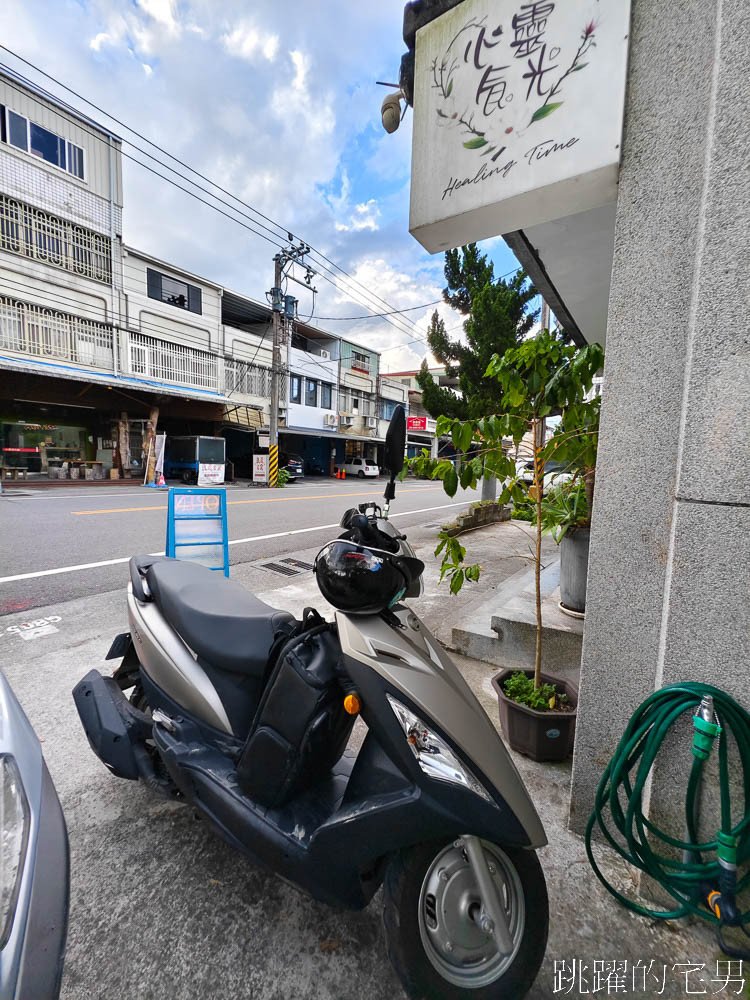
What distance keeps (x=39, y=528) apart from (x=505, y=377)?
7.68m

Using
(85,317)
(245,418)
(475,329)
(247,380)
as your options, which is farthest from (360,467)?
(475,329)

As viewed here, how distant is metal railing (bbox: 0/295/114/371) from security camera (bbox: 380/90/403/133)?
1647cm

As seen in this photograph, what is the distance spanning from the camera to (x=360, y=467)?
2947 cm

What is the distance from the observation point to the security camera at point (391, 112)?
266 centimetres

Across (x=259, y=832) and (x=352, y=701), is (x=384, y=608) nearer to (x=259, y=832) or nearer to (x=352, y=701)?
(x=352, y=701)

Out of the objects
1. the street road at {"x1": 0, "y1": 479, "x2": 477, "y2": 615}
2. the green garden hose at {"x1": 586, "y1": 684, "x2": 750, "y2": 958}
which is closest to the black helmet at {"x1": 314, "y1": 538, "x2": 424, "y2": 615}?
the green garden hose at {"x1": 586, "y1": 684, "x2": 750, "y2": 958}

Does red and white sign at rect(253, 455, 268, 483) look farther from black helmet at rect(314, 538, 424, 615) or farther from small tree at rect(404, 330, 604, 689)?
black helmet at rect(314, 538, 424, 615)

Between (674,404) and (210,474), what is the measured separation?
16259 mm

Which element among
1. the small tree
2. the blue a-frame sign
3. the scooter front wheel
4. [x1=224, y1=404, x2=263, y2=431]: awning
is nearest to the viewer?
the scooter front wheel

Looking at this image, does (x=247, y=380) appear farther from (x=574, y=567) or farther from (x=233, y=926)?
(x=233, y=926)

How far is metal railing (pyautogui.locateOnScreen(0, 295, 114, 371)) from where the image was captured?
14.6m

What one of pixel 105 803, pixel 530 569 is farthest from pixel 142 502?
pixel 105 803

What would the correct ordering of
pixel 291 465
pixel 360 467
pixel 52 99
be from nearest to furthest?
pixel 52 99
pixel 291 465
pixel 360 467

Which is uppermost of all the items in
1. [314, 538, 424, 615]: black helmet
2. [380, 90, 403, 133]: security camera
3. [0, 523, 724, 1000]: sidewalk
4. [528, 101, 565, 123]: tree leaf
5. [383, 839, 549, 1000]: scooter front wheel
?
[380, 90, 403, 133]: security camera
